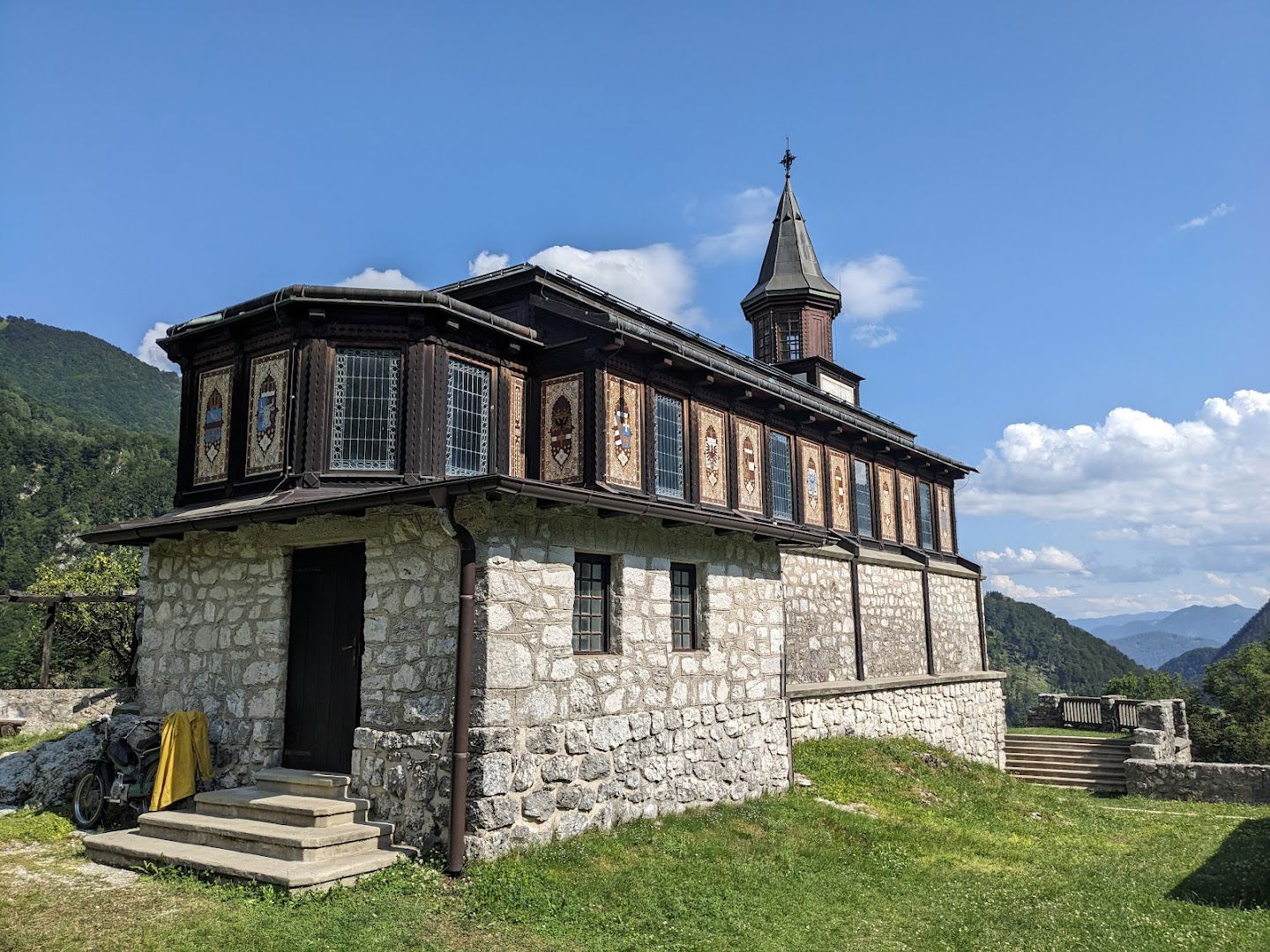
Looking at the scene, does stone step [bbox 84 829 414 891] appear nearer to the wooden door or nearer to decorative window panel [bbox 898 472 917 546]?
the wooden door

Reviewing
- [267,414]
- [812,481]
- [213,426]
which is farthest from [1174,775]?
[213,426]

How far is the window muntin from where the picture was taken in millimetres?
21484

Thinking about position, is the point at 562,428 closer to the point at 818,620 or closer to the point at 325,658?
the point at 325,658

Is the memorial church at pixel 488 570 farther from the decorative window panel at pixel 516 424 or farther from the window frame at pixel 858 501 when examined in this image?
the window frame at pixel 858 501

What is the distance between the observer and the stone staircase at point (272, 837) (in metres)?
7.86

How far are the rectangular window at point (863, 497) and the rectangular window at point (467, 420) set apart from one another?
10862 millimetres

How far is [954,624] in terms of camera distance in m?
24.7

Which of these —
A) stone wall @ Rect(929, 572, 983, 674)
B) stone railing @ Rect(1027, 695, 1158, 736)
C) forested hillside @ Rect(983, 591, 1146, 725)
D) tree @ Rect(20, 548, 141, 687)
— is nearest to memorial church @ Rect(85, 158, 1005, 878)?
stone wall @ Rect(929, 572, 983, 674)

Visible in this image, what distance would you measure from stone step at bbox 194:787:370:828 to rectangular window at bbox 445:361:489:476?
16.7 ft

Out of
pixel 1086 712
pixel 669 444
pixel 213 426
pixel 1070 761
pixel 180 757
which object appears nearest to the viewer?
pixel 180 757

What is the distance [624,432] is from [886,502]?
34.4ft

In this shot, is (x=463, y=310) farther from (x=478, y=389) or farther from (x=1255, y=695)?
(x=1255, y=695)

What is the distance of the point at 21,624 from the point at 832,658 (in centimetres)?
4341

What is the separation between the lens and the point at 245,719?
1029 centimetres
